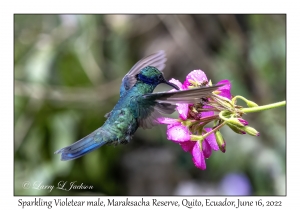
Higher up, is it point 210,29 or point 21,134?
point 210,29

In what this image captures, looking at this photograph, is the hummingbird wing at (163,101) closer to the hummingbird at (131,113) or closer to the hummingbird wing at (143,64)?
the hummingbird at (131,113)

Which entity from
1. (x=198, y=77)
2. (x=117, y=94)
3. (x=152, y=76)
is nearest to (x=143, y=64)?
(x=152, y=76)

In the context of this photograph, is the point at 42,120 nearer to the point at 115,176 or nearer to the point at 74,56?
the point at 74,56

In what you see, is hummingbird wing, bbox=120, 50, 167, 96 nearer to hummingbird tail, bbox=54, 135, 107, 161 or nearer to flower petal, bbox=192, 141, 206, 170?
hummingbird tail, bbox=54, 135, 107, 161

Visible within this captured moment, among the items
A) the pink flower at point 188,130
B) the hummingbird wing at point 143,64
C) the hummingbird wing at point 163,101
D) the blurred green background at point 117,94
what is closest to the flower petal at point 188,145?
the pink flower at point 188,130

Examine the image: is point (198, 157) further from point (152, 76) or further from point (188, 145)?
point (152, 76)
